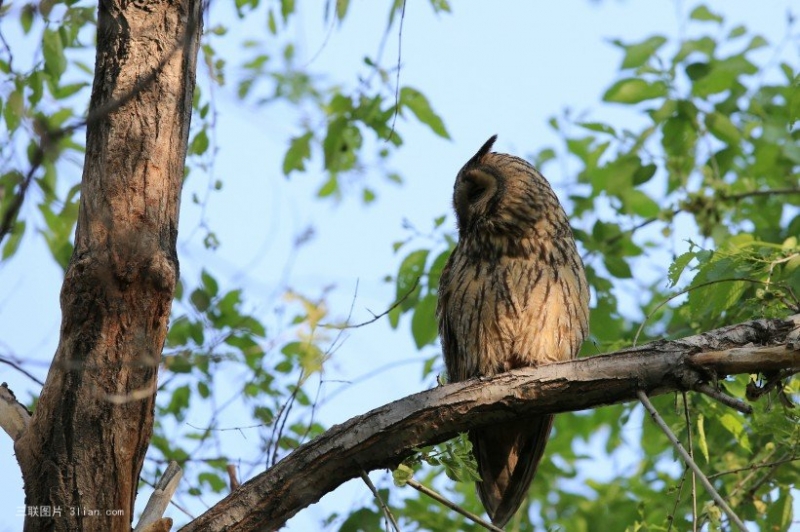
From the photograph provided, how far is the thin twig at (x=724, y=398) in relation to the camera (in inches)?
83.4

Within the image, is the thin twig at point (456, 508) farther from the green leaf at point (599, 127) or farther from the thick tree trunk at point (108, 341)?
the green leaf at point (599, 127)

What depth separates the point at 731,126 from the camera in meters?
4.86

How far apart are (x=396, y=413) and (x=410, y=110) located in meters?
2.11

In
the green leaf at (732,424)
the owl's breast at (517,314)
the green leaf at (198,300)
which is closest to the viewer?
the green leaf at (198,300)

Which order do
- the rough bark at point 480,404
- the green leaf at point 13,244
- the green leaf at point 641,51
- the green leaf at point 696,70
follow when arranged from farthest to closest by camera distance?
the green leaf at point 641,51
the green leaf at point 696,70
the green leaf at point 13,244
the rough bark at point 480,404

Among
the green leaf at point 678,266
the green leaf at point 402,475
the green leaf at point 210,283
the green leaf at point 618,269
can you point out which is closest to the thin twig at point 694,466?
the green leaf at point 678,266

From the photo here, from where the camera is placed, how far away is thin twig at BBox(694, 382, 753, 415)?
2117 millimetres

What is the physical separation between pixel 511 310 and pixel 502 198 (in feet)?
1.89

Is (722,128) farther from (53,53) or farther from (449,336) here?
(53,53)

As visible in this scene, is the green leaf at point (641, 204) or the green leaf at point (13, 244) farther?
the green leaf at point (641, 204)

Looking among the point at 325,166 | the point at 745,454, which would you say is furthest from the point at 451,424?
the point at 325,166

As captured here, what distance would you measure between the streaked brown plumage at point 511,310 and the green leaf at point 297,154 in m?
1.43

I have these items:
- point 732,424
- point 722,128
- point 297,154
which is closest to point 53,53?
point 297,154

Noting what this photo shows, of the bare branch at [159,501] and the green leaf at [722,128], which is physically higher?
the green leaf at [722,128]
